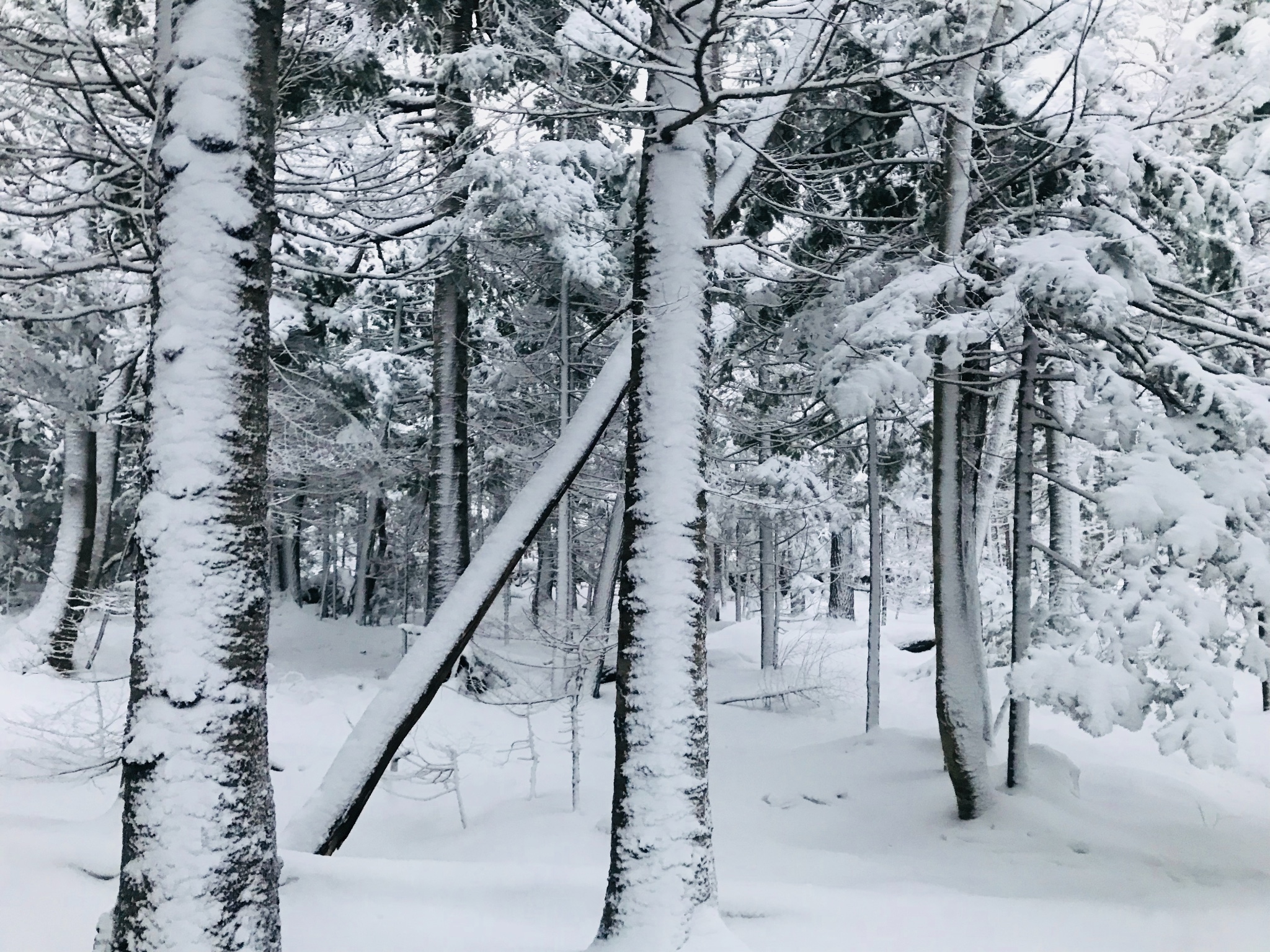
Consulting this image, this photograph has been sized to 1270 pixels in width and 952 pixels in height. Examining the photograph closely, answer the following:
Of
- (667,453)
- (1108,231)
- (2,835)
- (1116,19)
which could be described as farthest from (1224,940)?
(1116,19)

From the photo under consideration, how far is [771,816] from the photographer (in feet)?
28.7

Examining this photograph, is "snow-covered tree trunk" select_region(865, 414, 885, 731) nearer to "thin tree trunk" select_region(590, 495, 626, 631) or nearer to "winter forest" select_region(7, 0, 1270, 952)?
"winter forest" select_region(7, 0, 1270, 952)

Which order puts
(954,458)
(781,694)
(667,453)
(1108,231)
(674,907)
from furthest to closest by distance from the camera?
(781,694) → (954,458) → (1108,231) → (667,453) → (674,907)

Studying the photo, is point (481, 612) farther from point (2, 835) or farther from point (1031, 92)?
point (1031, 92)

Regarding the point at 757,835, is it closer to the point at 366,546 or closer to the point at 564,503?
the point at 564,503

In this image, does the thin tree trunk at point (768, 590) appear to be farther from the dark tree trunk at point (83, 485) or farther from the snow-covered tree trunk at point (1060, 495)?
the dark tree trunk at point (83, 485)

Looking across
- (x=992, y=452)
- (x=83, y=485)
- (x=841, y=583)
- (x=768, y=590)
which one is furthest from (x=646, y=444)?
(x=841, y=583)

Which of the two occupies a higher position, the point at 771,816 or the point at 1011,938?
the point at 1011,938

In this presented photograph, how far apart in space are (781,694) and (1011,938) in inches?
369

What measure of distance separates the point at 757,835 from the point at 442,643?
4.46 metres

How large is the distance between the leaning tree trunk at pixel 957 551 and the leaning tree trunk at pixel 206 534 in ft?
21.8

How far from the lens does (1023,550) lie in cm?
805

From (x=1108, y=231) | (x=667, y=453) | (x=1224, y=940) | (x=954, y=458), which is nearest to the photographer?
(x=667, y=453)

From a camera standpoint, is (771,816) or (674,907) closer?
(674,907)
